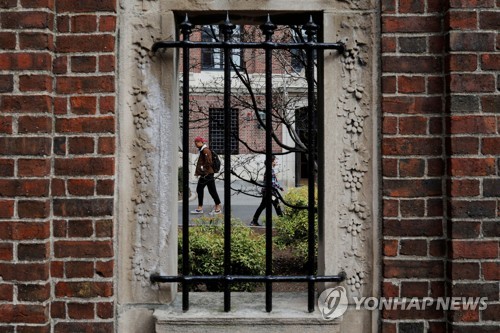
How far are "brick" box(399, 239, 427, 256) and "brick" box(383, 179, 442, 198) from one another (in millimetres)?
210

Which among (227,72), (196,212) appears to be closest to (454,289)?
(227,72)

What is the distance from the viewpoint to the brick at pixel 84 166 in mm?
2217

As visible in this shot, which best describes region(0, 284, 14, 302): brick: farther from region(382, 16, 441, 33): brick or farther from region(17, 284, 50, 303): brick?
region(382, 16, 441, 33): brick

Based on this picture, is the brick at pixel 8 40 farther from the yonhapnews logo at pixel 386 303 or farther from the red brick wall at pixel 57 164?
the yonhapnews logo at pixel 386 303

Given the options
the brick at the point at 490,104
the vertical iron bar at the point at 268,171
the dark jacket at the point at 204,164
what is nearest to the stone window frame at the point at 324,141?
the vertical iron bar at the point at 268,171

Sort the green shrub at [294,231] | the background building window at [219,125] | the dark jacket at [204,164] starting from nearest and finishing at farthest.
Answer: the background building window at [219,125] → the green shrub at [294,231] → the dark jacket at [204,164]

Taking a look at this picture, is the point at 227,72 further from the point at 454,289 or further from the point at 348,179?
the point at 454,289

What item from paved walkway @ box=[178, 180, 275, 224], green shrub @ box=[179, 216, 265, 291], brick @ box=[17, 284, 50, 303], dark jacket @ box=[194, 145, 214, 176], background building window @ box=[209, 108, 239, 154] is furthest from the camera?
paved walkway @ box=[178, 180, 275, 224]

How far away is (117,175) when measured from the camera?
230cm

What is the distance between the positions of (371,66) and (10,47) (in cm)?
168

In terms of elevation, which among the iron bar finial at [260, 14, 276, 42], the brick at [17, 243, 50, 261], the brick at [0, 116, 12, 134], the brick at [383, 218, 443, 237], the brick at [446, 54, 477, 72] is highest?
the iron bar finial at [260, 14, 276, 42]

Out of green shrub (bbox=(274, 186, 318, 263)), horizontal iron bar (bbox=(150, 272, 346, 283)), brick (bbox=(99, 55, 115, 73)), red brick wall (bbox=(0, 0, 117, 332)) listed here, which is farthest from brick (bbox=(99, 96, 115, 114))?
green shrub (bbox=(274, 186, 318, 263))

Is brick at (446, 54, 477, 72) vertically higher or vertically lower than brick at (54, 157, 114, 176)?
higher

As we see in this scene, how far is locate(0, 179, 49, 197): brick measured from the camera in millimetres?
2143
